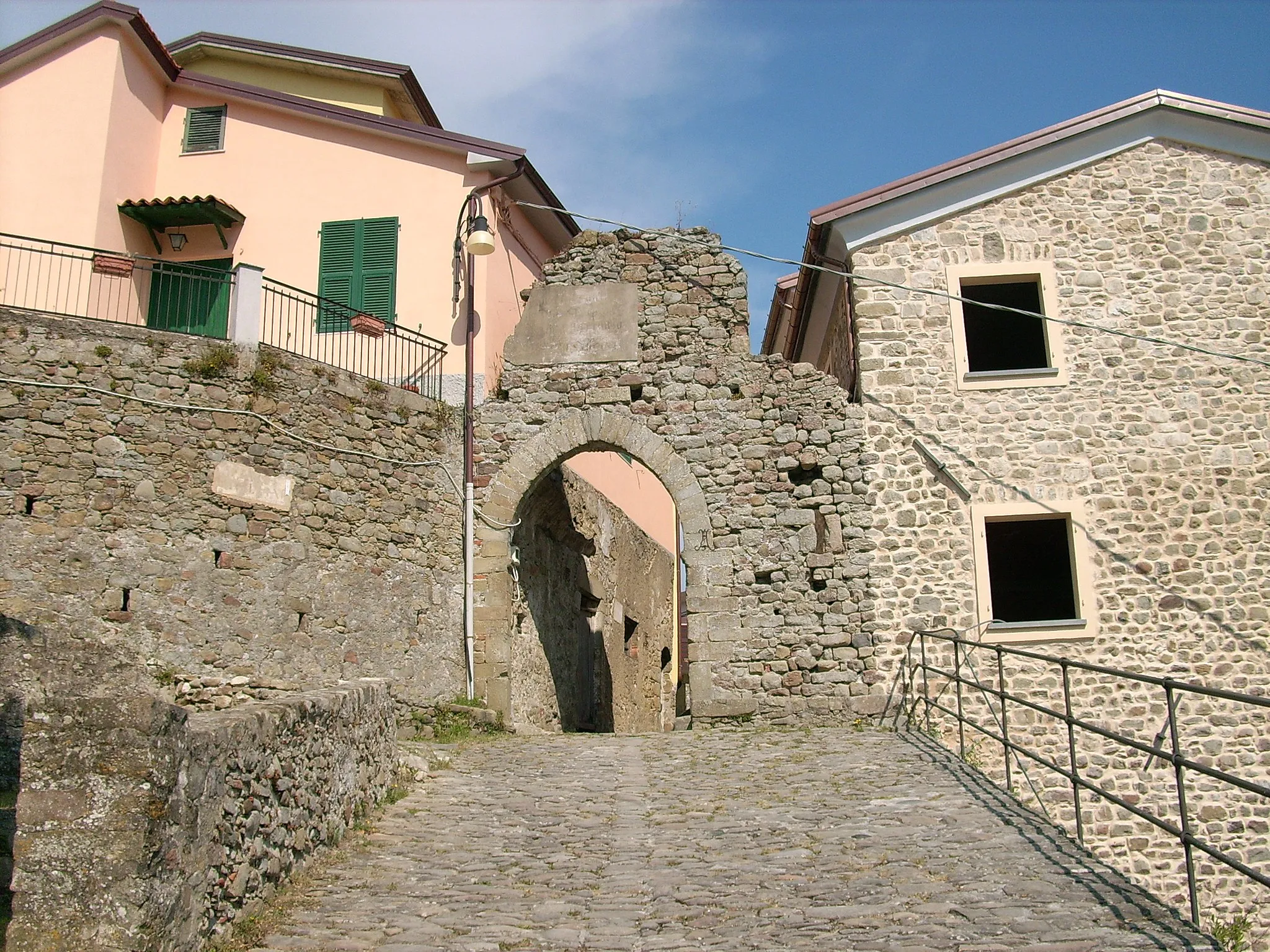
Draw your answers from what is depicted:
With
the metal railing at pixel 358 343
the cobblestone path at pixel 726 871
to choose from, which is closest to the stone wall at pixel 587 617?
the metal railing at pixel 358 343

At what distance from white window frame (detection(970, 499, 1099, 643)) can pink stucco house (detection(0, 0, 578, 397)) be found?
5.76 metres

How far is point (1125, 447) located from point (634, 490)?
31.8 ft

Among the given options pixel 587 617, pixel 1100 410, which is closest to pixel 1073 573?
pixel 1100 410

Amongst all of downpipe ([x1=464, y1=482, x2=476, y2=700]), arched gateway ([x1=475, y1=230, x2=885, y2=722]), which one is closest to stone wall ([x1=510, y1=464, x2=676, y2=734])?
downpipe ([x1=464, y1=482, x2=476, y2=700])

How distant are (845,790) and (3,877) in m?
5.42

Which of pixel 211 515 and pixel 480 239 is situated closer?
pixel 211 515

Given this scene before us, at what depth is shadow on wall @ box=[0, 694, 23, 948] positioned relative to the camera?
15.2ft

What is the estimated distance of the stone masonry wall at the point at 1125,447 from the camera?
37.4 ft

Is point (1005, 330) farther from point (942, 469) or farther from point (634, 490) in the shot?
point (634, 490)

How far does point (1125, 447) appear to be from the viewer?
12148 mm

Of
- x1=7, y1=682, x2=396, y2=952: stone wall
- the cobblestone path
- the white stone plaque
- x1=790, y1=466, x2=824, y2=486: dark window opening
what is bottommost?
the cobblestone path

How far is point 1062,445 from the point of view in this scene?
12.2 m

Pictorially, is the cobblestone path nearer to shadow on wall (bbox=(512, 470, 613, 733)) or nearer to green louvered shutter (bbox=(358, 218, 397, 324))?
shadow on wall (bbox=(512, 470, 613, 733))

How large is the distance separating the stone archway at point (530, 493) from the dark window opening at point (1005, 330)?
11.2 ft
